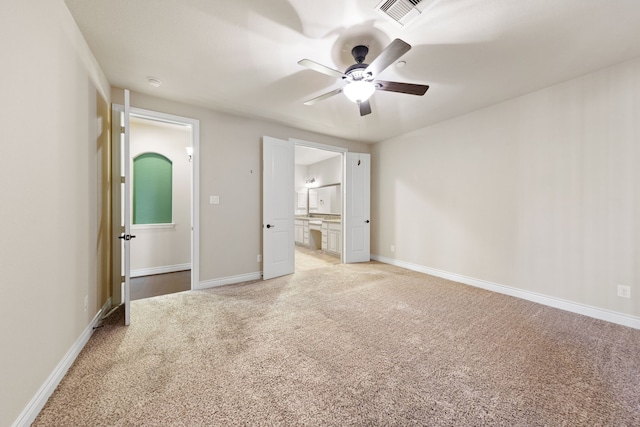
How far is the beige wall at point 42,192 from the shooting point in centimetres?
118

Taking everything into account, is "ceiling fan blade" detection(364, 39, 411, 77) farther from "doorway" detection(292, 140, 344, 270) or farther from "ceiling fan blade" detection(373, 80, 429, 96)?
"doorway" detection(292, 140, 344, 270)

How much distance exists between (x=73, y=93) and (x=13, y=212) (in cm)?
118

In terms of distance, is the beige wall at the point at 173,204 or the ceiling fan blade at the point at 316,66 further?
the beige wall at the point at 173,204

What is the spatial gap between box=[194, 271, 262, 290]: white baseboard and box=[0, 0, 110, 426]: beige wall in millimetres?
1326

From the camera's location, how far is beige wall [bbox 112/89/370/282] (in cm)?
349

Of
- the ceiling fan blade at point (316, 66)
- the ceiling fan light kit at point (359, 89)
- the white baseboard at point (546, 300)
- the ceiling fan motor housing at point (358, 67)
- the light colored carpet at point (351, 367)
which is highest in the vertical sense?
the ceiling fan motor housing at point (358, 67)

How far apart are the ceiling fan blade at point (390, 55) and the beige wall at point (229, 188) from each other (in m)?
2.41

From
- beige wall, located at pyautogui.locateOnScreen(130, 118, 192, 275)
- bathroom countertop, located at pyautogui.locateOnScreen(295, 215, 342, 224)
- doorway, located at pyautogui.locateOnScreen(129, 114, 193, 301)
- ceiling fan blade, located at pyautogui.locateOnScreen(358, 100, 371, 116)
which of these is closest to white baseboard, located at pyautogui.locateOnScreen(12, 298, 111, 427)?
doorway, located at pyautogui.locateOnScreen(129, 114, 193, 301)

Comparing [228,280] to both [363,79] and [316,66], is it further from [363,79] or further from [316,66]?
[363,79]

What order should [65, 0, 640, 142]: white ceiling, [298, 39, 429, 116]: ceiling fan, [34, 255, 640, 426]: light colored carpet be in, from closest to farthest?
[34, 255, 640, 426]: light colored carpet
[65, 0, 640, 142]: white ceiling
[298, 39, 429, 116]: ceiling fan

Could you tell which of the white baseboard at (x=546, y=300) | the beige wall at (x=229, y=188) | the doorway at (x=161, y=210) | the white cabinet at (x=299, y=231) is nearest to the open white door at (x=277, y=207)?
the beige wall at (x=229, y=188)

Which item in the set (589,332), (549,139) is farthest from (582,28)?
(589,332)

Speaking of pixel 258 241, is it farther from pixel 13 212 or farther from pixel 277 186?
pixel 13 212

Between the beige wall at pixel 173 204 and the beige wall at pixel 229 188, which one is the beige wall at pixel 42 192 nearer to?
the beige wall at pixel 229 188
